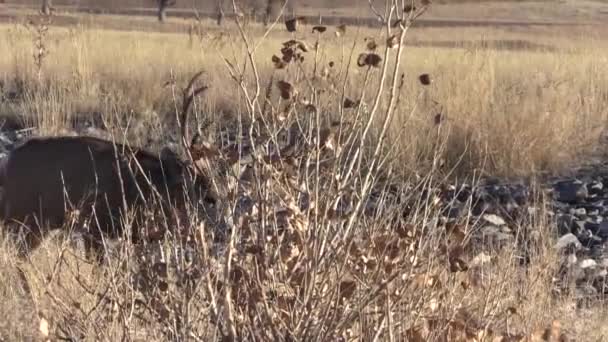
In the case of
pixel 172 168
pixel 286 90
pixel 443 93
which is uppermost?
pixel 286 90

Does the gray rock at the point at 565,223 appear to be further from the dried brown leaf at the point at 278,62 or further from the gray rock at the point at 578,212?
the dried brown leaf at the point at 278,62

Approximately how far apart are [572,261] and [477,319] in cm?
372

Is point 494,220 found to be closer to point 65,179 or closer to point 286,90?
point 65,179

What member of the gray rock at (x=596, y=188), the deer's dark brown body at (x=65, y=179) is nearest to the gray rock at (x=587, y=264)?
the deer's dark brown body at (x=65, y=179)

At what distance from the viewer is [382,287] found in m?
4.59

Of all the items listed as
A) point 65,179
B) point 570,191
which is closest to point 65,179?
point 65,179

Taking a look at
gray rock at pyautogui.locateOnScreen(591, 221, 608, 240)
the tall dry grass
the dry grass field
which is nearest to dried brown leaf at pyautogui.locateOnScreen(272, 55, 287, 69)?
the dry grass field

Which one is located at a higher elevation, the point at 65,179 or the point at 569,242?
the point at 65,179

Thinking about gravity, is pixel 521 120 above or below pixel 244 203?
below

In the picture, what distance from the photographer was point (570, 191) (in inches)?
461

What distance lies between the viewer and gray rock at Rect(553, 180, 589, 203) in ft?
37.8

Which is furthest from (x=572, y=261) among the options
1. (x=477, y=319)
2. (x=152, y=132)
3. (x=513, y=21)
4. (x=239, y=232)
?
(x=513, y=21)

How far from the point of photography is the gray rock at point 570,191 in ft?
37.8

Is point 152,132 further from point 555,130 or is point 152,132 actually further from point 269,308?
point 269,308
